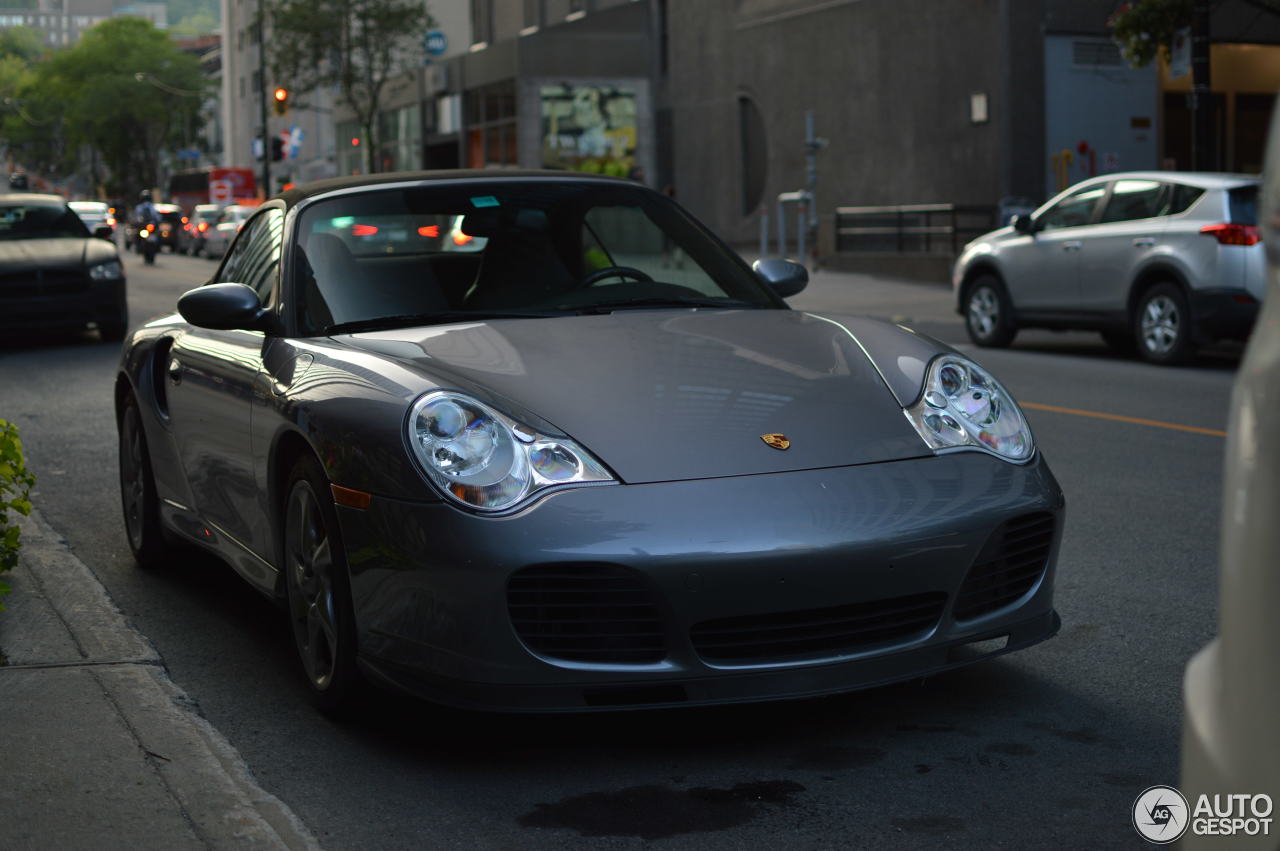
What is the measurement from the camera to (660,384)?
4301 millimetres

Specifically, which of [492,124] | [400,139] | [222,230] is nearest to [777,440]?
[222,230]

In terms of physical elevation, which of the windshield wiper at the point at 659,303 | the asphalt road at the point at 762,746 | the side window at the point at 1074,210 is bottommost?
the asphalt road at the point at 762,746

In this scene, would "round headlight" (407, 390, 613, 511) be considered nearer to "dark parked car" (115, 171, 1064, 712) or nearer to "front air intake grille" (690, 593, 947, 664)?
"dark parked car" (115, 171, 1064, 712)

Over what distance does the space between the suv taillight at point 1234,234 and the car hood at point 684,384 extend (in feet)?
33.2

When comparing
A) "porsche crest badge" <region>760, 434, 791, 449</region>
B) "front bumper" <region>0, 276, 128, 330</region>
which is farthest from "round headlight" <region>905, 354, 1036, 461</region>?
"front bumper" <region>0, 276, 128, 330</region>

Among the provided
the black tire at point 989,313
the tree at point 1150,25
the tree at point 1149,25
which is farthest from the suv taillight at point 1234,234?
the tree at point 1149,25

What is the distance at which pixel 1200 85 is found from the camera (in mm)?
17984

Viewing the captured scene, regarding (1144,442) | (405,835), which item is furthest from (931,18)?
(405,835)

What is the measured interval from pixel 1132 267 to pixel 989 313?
1965 millimetres

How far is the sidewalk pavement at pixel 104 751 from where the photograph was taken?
350cm

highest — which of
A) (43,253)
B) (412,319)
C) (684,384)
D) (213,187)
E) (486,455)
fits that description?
(213,187)

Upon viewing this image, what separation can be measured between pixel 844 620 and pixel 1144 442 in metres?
6.17

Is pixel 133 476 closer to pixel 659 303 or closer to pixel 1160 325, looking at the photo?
pixel 659 303

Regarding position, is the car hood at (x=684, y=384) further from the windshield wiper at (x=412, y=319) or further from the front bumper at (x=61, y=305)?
the front bumper at (x=61, y=305)
